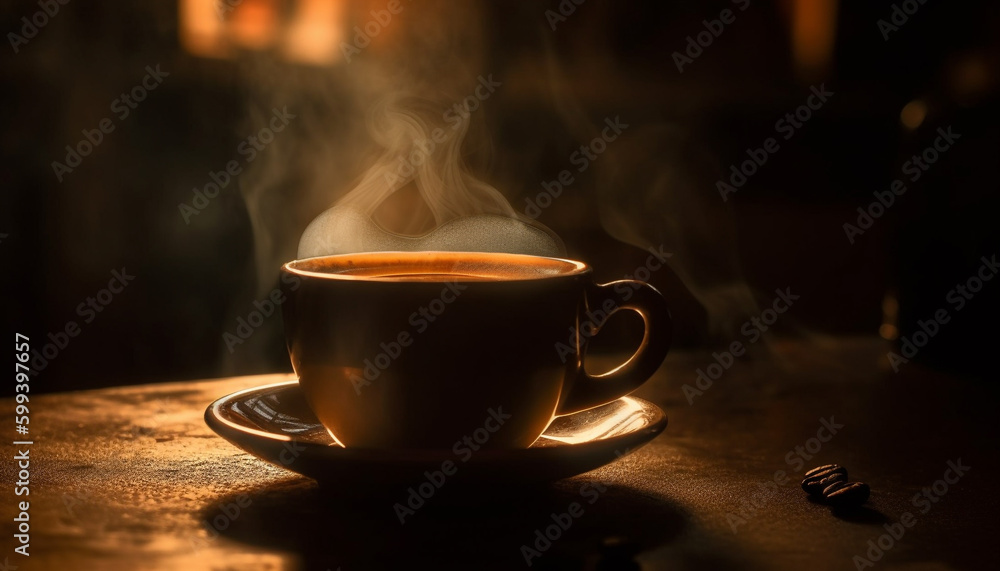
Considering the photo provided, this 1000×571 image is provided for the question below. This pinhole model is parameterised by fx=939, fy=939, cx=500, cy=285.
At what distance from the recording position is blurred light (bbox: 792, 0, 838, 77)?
2.59m

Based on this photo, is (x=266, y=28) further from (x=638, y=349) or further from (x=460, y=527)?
(x=460, y=527)

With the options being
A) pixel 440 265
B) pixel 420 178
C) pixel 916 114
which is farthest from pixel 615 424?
pixel 420 178

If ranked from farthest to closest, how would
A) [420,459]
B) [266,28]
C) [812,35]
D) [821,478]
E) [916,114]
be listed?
[812,35] → [266,28] → [916,114] → [821,478] → [420,459]

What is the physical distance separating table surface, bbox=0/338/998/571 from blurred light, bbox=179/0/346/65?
148 cm

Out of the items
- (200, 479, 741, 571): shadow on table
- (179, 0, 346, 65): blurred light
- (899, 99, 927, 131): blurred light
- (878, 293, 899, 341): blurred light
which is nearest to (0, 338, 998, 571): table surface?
(200, 479, 741, 571): shadow on table

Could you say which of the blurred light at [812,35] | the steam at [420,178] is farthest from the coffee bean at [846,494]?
the blurred light at [812,35]

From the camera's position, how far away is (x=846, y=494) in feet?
2.01

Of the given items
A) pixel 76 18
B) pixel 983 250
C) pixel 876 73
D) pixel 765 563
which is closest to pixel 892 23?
pixel 876 73

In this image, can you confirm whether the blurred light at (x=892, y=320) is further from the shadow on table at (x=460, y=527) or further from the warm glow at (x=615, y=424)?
the shadow on table at (x=460, y=527)

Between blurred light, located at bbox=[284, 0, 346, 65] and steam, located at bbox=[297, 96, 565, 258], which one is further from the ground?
blurred light, located at bbox=[284, 0, 346, 65]

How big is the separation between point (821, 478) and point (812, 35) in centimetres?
222

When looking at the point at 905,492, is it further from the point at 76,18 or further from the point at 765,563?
the point at 76,18

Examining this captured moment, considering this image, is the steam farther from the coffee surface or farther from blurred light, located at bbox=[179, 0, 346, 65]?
the coffee surface

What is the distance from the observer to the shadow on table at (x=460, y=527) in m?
0.51
